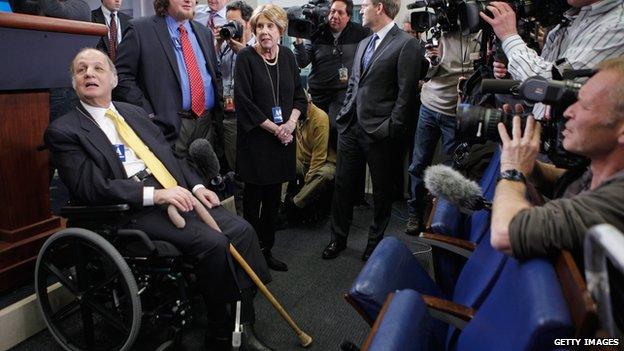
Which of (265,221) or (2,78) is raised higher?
(2,78)

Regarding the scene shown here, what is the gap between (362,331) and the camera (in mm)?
1825

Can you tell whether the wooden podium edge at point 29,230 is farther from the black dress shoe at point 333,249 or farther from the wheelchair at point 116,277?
the black dress shoe at point 333,249

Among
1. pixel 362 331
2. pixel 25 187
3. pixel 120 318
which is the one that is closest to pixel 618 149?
pixel 362 331

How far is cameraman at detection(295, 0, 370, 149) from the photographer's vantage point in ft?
10.5

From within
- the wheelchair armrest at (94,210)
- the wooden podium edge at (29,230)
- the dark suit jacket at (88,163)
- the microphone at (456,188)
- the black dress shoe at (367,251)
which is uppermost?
the microphone at (456,188)

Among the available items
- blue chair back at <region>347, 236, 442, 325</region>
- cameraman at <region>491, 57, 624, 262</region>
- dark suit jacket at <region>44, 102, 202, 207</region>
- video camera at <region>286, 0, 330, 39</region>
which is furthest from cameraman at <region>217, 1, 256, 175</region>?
cameraman at <region>491, 57, 624, 262</region>

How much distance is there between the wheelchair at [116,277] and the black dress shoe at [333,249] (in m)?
1.00

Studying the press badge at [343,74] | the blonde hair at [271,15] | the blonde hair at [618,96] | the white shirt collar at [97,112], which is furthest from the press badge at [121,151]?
the press badge at [343,74]

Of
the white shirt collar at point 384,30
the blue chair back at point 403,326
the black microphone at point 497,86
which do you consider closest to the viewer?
the blue chair back at point 403,326

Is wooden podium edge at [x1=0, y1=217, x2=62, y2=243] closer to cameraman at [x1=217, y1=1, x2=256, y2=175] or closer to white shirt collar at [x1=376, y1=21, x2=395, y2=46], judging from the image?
cameraman at [x1=217, y1=1, x2=256, y2=175]

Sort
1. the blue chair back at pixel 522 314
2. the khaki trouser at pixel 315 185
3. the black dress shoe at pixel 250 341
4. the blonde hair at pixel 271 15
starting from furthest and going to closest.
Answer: the khaki trouser at pixel 315 185, the blonde hair at pixel 271 15, the black dress shoe at pixel 250 341, the blue chair back at pixel 522 314

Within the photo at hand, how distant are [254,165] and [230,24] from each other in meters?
0.94

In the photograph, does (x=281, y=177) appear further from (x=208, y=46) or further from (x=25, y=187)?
(x=25, y=187)

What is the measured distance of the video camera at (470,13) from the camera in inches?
60.4
